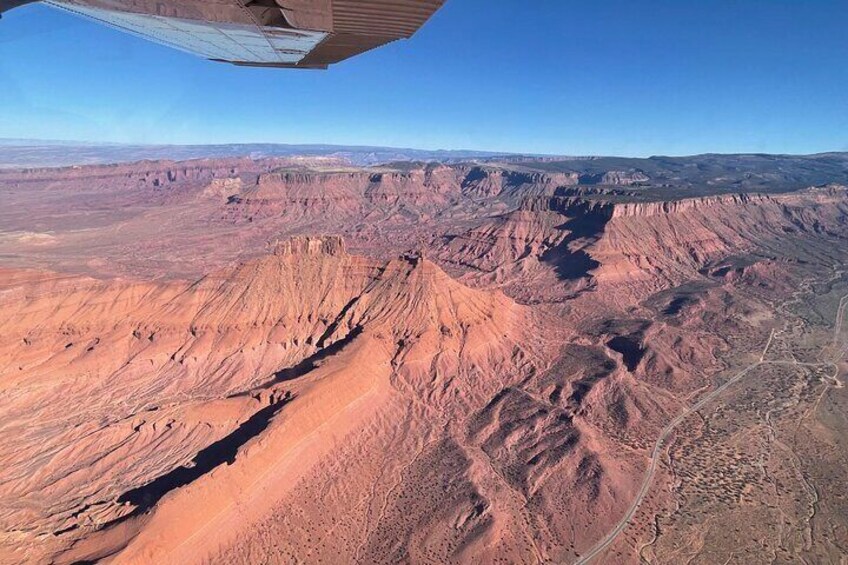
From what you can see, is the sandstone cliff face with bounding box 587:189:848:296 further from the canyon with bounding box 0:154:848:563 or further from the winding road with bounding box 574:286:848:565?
the winding road with bounding box 574:286:848:565

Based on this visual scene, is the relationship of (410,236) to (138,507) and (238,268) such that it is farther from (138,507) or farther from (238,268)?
(138,507)

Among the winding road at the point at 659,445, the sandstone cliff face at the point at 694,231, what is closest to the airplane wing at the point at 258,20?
the winding road at the point at 659,445

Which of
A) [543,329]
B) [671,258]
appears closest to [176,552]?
[543,329]

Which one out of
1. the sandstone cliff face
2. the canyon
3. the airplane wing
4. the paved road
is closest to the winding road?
the paved road

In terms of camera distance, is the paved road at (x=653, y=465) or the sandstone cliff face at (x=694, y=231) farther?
the sandstone cliff face at (x=694, y=231)

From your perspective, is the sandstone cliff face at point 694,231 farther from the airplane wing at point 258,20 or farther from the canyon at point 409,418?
the airplane wing at point 258,20

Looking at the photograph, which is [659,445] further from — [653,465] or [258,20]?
[258,20]
